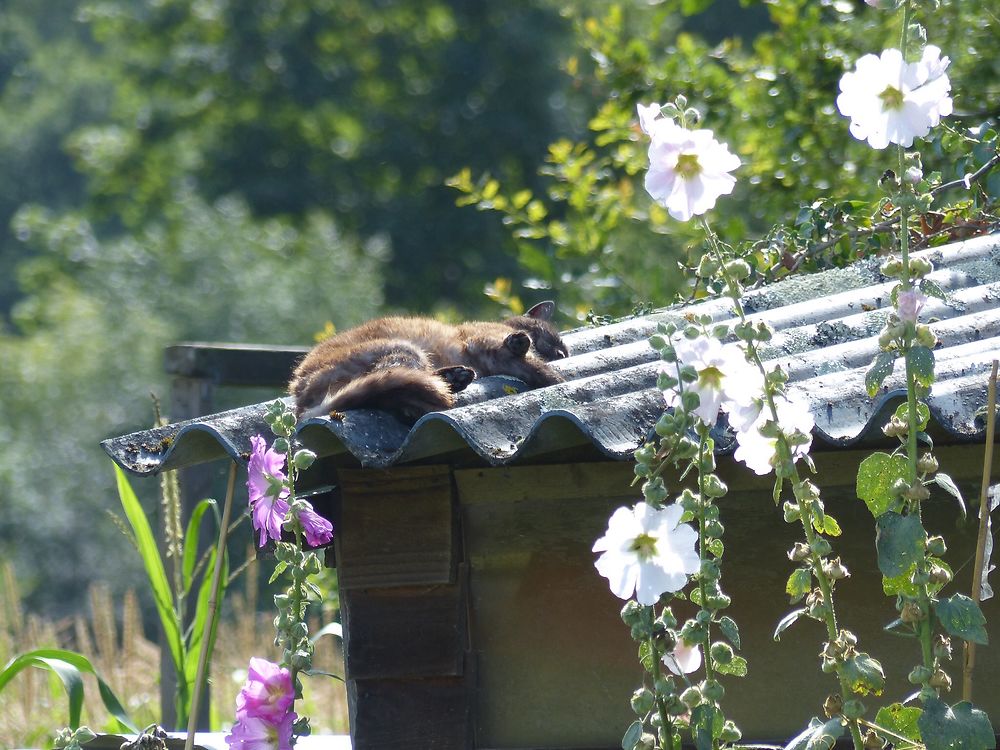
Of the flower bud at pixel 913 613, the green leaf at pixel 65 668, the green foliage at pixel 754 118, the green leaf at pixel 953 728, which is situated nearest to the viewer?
the green leaf at pixel 953 728

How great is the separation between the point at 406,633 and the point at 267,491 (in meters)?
0.81

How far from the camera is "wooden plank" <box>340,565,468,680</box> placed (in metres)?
2.97

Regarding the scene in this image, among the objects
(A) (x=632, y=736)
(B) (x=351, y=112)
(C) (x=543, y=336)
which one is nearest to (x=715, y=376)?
(A) (x=632, y=736)

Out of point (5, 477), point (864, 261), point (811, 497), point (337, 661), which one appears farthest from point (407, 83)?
point (811, 497)

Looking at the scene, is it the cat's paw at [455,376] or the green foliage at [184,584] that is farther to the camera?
the green foliage at [184,584]

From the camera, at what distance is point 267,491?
229cm

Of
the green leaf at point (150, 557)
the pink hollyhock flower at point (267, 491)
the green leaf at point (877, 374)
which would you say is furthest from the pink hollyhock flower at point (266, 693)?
the green leaf at point (150, 557)

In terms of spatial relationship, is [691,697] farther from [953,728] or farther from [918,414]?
[918,414]

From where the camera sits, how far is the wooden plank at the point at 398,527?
9.68 ft

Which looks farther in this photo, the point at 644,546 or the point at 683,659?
the point at 683,659

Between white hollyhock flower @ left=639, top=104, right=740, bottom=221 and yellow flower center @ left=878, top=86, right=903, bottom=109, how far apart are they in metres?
0.24

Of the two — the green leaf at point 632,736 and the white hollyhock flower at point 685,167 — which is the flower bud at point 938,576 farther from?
the white hollyhock flower at point 685,167

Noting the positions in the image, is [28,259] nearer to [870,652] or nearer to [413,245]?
[413,245]

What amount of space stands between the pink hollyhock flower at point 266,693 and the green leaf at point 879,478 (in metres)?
1.06
